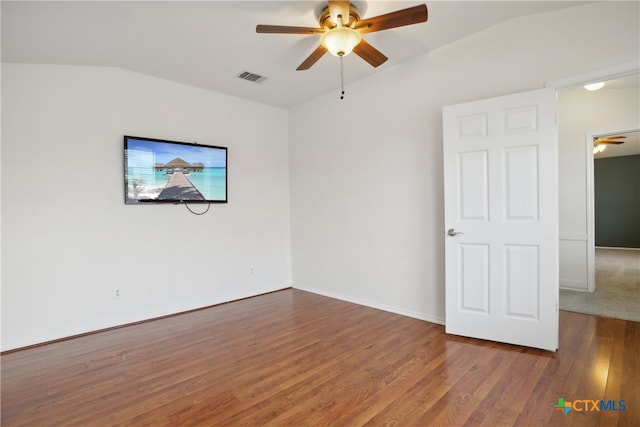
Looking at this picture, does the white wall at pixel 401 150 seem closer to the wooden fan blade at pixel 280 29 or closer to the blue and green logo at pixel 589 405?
the blue and green logo at pixel 589 405

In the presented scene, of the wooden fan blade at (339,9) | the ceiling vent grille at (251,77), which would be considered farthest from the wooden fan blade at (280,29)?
the ceiling vent grille at (251,77)

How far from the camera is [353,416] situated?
1.84 m

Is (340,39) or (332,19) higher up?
(332,19)

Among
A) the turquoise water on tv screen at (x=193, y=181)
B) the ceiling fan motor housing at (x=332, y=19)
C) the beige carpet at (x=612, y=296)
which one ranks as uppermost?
the ceiling fan motor housing at (x=332, y=19)

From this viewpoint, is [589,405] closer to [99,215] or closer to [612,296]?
[612,296]

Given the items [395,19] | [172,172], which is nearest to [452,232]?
[395,19]

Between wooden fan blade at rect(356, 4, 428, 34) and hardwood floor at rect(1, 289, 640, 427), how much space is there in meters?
2.60

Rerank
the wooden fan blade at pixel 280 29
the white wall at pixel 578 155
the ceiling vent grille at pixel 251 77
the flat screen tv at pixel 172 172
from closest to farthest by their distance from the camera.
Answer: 1. the wooden fan blade at pixel 280 29
2. the flat screen tv at pixel 172 172
3. the ceiling vent grille at pixel 251 77
4. the white wall at pixel 578 155

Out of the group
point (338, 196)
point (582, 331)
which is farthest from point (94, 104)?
point (582, 331)

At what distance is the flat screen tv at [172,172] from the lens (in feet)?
11.4

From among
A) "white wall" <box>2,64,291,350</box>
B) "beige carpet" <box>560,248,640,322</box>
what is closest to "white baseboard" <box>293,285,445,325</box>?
"white wall" <box>2,64,291,350</box>

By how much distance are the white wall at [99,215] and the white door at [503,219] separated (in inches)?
114

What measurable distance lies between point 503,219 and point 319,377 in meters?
2.09

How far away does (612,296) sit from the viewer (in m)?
4.06
